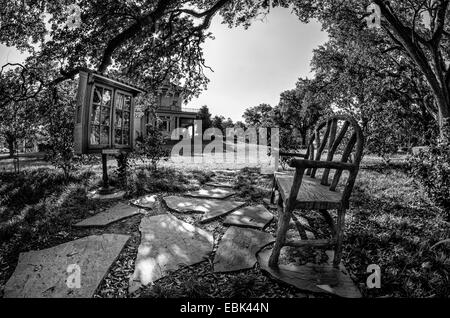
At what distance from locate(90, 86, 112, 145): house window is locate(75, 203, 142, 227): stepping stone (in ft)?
6.01

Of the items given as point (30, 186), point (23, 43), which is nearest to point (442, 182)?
point (30, 186)

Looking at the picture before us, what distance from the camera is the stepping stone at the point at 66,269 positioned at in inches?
73.0

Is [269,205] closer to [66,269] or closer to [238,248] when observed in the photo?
[238,248]

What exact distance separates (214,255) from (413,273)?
6.12ft

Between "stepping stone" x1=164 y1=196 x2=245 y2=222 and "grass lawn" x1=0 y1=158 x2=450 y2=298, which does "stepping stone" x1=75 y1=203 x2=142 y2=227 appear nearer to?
"grass lawn" x1=0 y1=158 x2=450 y2=298

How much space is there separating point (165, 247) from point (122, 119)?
4.19 m

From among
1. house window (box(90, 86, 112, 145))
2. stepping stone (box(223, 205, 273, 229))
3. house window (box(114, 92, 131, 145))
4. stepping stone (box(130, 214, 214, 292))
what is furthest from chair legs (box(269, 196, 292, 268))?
house window (box(114, 92, 131, 145))

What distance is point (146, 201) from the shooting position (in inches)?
169

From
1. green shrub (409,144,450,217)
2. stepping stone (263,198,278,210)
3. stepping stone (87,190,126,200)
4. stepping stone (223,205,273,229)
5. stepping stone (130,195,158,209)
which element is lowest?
stepping stone (223,205,273,229)

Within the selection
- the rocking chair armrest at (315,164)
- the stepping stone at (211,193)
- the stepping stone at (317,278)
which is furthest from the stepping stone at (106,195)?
the rocking chair armrest at (315,164)

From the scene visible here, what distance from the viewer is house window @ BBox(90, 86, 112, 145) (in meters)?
4.86

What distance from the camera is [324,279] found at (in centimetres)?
199
